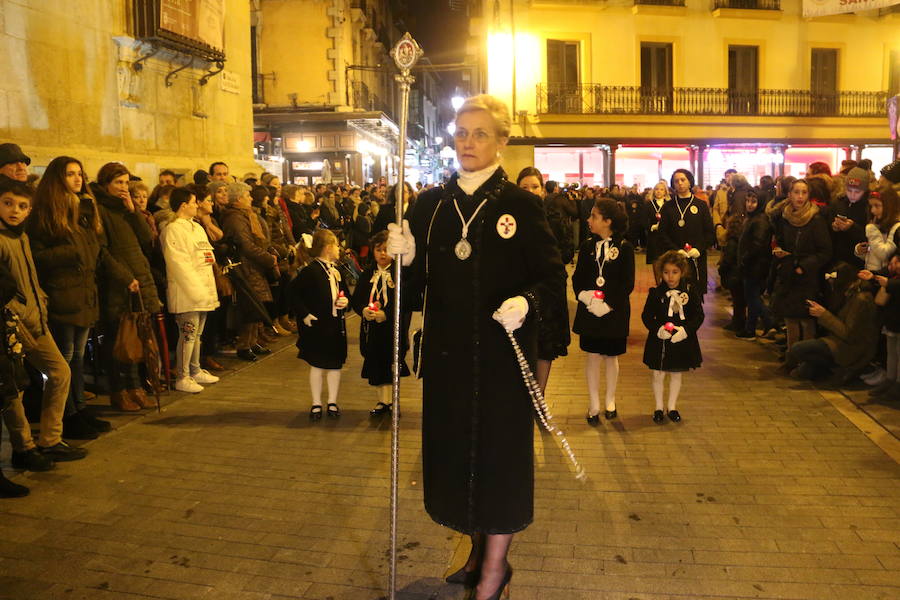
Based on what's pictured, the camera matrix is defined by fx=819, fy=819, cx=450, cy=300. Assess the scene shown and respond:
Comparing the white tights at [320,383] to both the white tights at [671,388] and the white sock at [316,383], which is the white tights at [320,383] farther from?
the white tights at [671,388]

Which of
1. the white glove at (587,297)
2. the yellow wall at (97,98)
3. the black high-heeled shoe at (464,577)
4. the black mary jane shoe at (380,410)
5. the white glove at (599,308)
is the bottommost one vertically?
the black high-heeled shoe at (464,577)

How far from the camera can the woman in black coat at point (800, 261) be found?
834cm

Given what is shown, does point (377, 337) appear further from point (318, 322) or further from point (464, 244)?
point (464, 244)

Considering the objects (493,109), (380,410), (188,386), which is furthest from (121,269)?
(493,109)

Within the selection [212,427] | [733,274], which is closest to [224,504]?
[212,427]

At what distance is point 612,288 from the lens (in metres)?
6.77

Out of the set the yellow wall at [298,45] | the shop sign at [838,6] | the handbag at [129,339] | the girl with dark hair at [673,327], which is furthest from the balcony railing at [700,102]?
the handbag at [129,339]

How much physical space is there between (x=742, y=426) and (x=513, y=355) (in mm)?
3846

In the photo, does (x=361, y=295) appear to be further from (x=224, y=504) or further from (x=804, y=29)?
(x=804, y=29)

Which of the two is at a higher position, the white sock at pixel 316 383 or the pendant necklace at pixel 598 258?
the pendant necklace at pixel 598 258

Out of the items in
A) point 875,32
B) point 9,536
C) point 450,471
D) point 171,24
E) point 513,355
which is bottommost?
point 9,536

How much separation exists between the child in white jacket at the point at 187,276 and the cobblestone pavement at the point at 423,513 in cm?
88

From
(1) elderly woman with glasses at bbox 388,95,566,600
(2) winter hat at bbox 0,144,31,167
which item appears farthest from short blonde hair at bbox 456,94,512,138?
(2) winter hat at bbox 0,144,31,167

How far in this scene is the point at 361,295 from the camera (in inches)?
283
